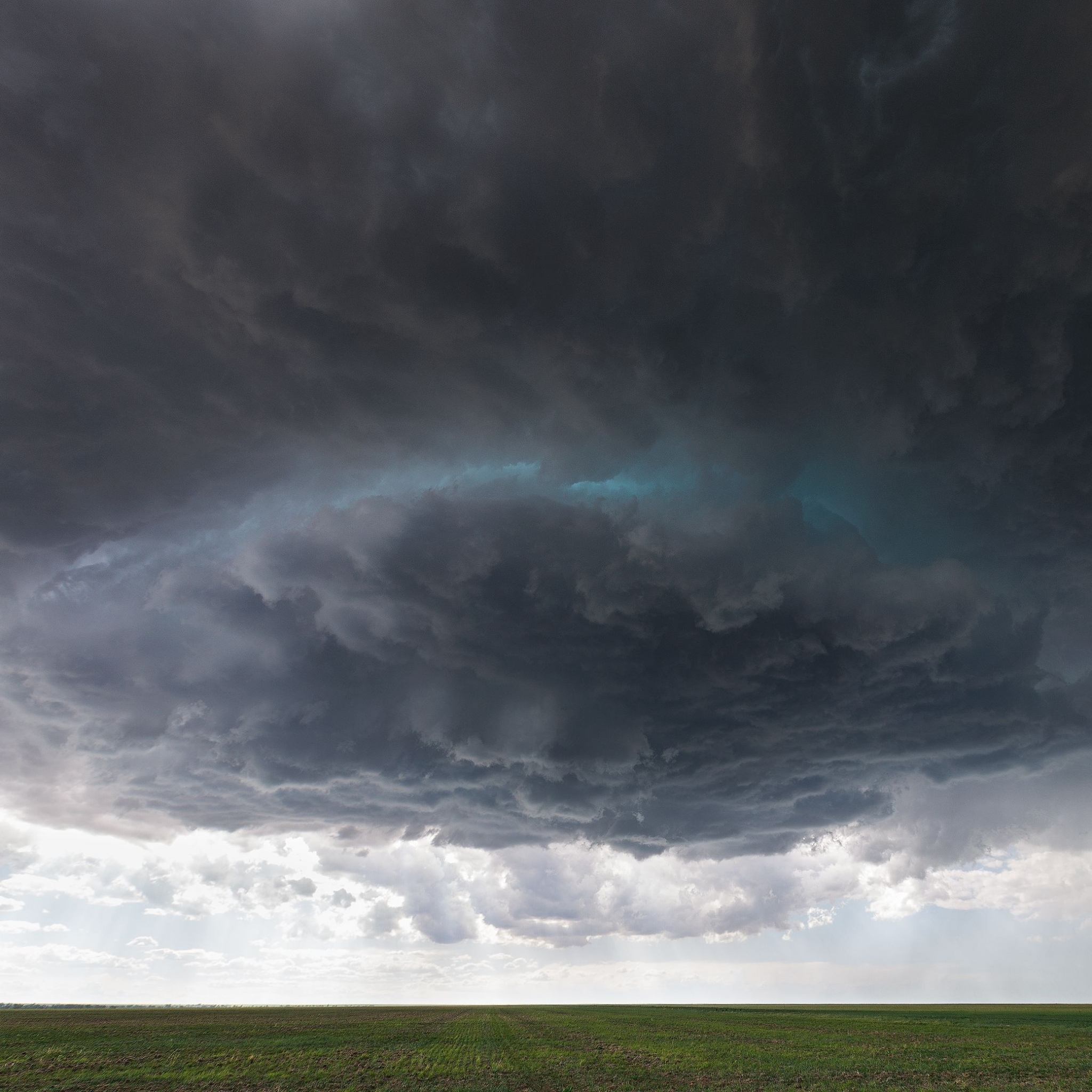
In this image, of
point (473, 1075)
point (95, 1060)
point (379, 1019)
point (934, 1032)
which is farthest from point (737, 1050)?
point (379, 1019)

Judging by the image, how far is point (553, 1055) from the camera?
49500 mm

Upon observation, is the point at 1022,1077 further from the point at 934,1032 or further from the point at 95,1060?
the point at 95,1060

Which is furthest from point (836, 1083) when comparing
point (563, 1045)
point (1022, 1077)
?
point (563, 1045)

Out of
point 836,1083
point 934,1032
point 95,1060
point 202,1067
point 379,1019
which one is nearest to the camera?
point 836,1083

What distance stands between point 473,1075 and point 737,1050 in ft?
82.0

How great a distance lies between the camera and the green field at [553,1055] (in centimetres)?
3772

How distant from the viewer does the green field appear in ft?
124

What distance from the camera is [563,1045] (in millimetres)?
56656

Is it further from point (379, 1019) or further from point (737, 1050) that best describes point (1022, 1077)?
point (379, 1019)

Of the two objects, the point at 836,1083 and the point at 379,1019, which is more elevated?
the point at 836,1083

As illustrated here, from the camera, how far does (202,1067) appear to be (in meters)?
45.4

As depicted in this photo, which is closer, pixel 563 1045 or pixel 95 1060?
pixel 95 1060

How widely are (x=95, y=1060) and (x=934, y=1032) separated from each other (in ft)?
251

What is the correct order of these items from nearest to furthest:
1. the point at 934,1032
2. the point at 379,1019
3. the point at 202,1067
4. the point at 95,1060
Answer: the point at 202,1067 → the point at 95,1060 → the point at 934,1032 → the point at 379,1019
